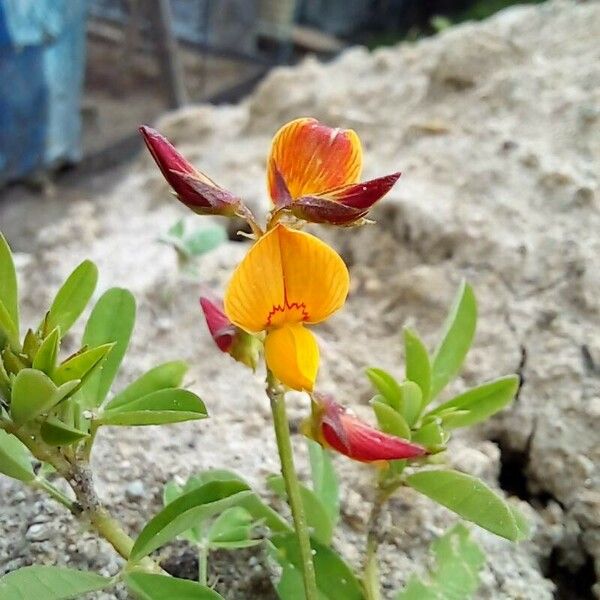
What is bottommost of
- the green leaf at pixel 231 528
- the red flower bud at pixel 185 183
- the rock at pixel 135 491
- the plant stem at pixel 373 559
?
the rock at pixel 135 491

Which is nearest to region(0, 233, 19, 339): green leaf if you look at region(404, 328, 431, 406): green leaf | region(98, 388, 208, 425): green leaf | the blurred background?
region(98, 388, 208, 425): green leaf

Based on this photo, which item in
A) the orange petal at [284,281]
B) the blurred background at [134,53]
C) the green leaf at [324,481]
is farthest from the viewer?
the blurred background at [134,53]

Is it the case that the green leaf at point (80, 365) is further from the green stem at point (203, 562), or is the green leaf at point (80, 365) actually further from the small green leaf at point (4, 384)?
the green stem at point (203, 562)

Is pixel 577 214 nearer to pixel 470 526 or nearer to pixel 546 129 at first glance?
pixel 546 129

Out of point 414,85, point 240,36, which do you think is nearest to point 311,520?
point 414,85

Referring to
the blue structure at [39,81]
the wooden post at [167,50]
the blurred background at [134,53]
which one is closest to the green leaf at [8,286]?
the blurred background at [134,53]

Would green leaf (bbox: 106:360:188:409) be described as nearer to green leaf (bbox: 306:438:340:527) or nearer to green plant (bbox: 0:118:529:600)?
green plant (bbox: 0:118:529:600)
